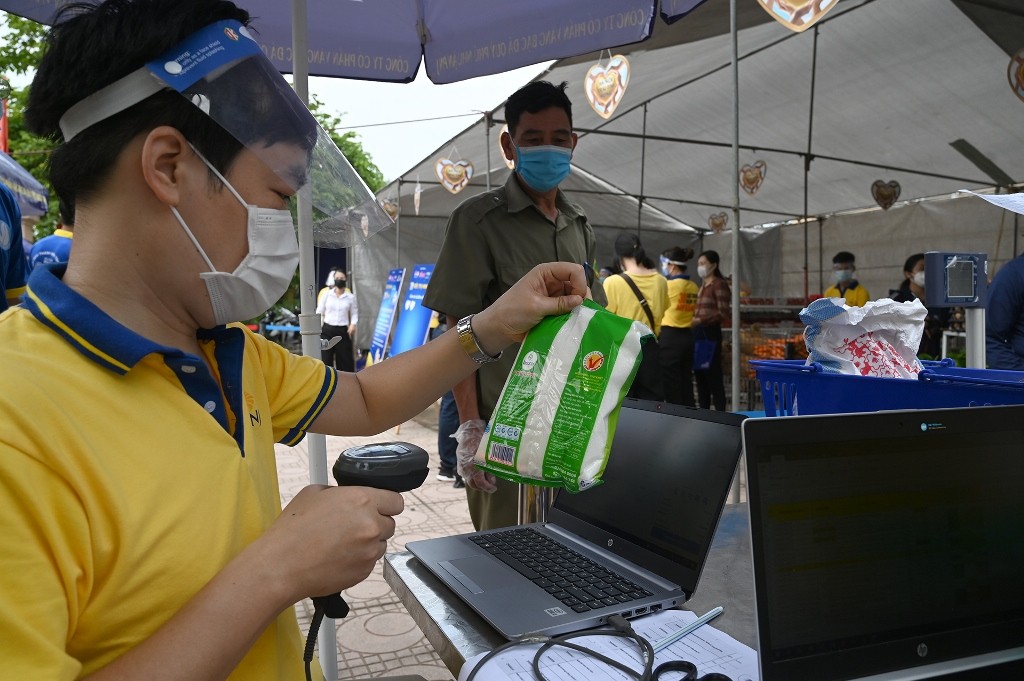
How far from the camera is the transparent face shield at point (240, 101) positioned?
2.89ft

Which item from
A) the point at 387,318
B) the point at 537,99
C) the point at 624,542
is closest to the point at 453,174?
the point at 387,318

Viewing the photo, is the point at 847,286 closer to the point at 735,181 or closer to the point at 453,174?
the point at 735,181

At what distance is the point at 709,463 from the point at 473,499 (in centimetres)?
141

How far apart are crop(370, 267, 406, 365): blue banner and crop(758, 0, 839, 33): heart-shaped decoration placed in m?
5.67

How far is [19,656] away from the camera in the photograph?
0.61 m

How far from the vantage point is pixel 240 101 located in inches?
37.6

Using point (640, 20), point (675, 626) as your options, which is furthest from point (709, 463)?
point (640, 20)

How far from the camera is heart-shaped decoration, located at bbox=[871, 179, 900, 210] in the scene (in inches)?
401

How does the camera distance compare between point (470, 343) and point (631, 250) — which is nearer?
point (470, 343)

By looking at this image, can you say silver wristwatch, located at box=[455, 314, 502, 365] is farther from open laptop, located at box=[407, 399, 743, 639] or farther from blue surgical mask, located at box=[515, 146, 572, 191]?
blue surgical mask, located at box=[515, 146, 572, 191]

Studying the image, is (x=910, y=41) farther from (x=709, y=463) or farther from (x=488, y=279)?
(x=709, y=463)

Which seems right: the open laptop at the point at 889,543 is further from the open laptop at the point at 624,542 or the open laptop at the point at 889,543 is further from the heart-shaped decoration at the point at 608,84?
the heart-shaped decoration at the point at 608,84

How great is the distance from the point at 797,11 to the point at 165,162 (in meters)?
2.89

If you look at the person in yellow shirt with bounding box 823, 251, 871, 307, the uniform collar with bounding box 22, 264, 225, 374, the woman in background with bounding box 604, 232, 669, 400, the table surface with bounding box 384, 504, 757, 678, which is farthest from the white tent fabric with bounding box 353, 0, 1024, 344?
the uniform collar with bounding box 22, 264, 225, 374
